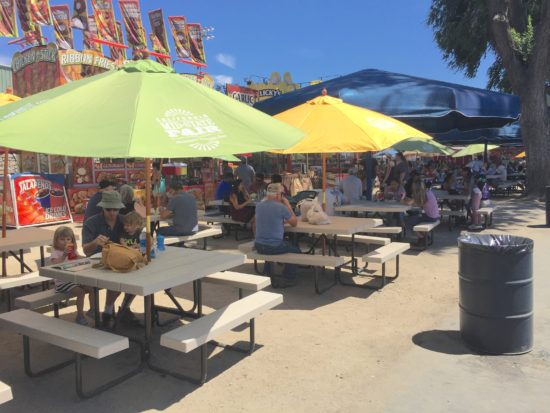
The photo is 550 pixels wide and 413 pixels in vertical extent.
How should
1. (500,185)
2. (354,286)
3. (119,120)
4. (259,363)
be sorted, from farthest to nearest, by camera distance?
(500,185) → (354,286) → (259,363) → (119,120)

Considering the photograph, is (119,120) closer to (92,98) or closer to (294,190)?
(92,98)

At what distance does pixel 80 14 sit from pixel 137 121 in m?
30.7

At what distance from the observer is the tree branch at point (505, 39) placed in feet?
45.0

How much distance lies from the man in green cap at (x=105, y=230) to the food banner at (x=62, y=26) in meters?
28.5

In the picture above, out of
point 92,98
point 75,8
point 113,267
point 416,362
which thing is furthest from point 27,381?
point 75,8

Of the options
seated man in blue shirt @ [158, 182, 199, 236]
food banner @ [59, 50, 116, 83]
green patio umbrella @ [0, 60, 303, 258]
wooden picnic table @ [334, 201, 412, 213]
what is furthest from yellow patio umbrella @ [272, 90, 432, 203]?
food banner @ [59, 50, 116, 83]

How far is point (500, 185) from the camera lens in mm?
17766

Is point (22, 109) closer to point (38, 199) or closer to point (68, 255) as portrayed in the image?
point (68, 255)

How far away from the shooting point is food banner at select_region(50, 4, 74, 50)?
2935cm

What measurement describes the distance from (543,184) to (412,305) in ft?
39.9

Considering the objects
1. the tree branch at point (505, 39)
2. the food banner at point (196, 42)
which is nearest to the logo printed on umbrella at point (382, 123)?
the tree branch at point (505, 39)

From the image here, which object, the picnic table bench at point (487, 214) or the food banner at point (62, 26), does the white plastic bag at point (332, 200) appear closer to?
the picnic table bench at point (487, 214)

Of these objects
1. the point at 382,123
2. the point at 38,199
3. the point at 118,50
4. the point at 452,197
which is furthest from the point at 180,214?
the point at 118,50

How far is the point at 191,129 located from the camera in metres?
3.16
